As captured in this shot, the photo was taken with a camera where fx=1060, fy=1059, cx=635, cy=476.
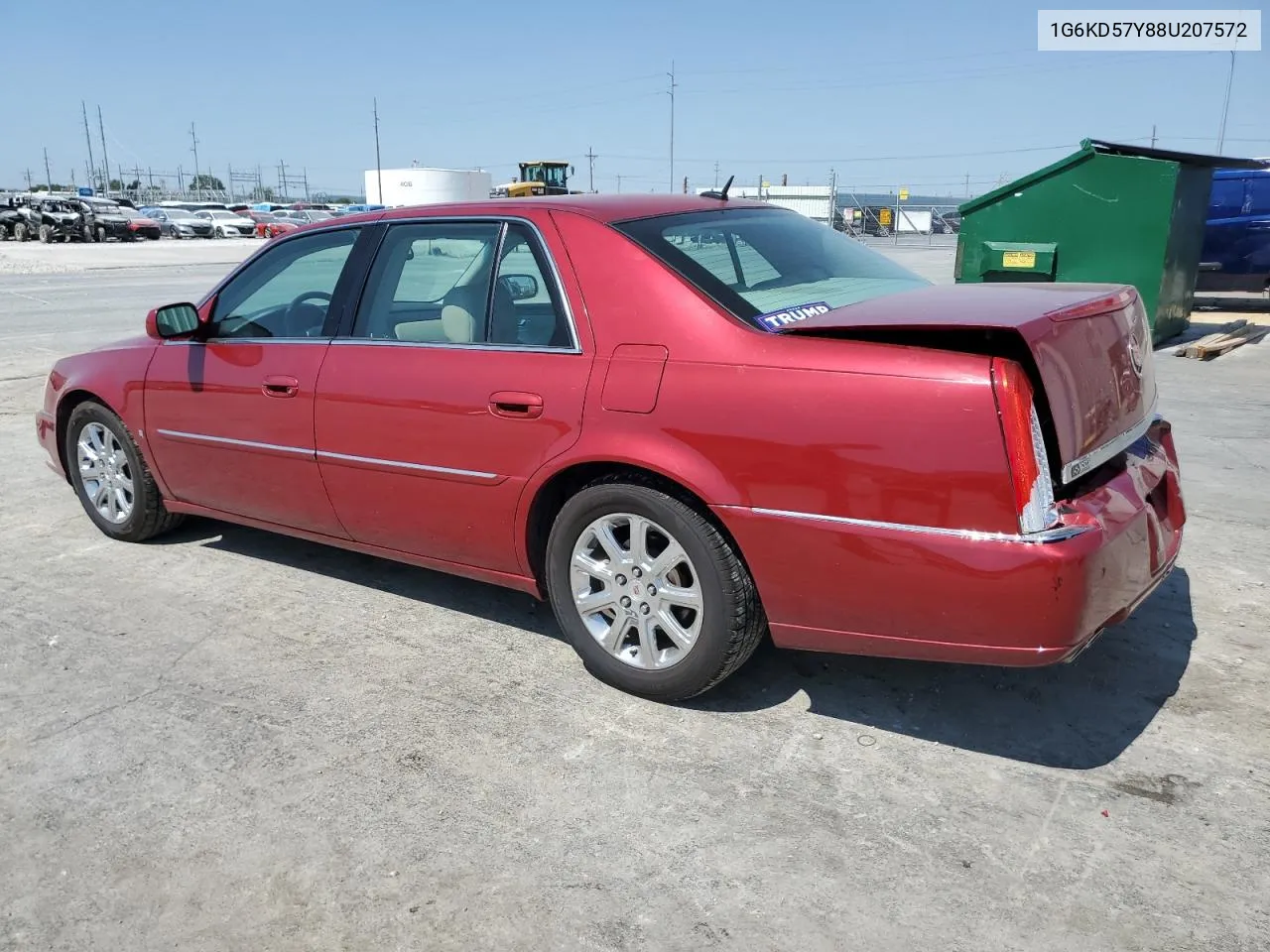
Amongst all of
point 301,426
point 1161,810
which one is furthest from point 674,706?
point 301,426

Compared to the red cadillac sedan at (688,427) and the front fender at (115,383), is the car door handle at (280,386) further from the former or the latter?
the front fender at (115,383)

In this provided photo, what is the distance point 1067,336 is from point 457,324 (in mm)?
2045

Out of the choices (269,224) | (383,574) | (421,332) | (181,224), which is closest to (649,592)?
(421,332)

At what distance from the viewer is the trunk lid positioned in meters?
2.77

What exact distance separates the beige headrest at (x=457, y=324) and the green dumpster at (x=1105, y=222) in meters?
8.03

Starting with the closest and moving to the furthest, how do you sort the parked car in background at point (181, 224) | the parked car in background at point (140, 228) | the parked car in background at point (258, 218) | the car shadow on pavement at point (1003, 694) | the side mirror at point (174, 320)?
the car shadow on pavement at point (1003, 694)
the side mirror at point (174, 320)
the parked car in background at point (140, 228)
the parked car in background at point (181, 224)
the parked car in background at point (258, 218)

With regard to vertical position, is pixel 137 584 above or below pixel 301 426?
below

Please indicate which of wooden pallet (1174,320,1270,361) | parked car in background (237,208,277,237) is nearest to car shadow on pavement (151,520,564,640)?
wooden pallet (1174,320,1270,361)

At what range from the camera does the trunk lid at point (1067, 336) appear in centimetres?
277

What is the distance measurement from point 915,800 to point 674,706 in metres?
0.86

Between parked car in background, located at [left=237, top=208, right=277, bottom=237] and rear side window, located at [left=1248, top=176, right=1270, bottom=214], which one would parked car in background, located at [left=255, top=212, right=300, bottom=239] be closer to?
parked car in background, located at [left=237, top=208, right=277, bottom=237]

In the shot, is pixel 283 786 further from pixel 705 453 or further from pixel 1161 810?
pixel 1161 810

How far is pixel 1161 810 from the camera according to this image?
9.15 ft

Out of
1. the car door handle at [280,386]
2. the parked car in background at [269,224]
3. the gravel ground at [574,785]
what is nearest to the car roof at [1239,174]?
the gravel ground at [574,785]
